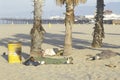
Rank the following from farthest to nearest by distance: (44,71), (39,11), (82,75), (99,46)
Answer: (99,46) → (39,11) → (44,71) → (82,75)

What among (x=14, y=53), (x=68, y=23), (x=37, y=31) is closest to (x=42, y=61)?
(x=14, y=53)

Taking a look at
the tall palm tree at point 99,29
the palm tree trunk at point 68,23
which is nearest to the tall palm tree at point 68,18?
the palm tree trunk at point 68,23

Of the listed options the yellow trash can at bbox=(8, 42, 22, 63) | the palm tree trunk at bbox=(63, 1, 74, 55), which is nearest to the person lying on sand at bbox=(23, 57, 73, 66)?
the yellow trash can at bbox=(8, 42, 22, 63)

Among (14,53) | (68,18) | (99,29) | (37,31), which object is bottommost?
(14,53)

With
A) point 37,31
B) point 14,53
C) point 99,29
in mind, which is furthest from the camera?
point 99,29

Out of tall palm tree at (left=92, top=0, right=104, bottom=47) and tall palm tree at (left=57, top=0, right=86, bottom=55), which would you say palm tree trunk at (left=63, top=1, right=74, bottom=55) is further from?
tall palm tree at (left=92, top=0, right=104, bottom=47)

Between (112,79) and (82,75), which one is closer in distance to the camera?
(112,79)

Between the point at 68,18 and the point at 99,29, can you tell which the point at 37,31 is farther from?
the point at 99,29

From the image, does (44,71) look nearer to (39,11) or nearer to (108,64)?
(108,64)

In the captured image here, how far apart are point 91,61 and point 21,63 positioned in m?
2.91

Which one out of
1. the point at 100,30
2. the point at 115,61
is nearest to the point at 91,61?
the point at 115,61

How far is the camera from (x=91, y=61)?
1702 centimetres

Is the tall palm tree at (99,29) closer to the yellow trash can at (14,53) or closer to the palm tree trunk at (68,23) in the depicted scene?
the palm tree trunk at (68,23)

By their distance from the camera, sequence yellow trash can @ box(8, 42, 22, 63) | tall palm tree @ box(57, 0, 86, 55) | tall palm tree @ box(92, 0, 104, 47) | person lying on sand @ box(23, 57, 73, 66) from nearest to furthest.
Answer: person lying on sand @ box(23, 57, 73, 66)
yellow trash can @ box(8, 42, 22, 63)
tall palm tree @ box(57, 0, 86, 55)
tall palm tree @ box(92, 0, 104, 47)
